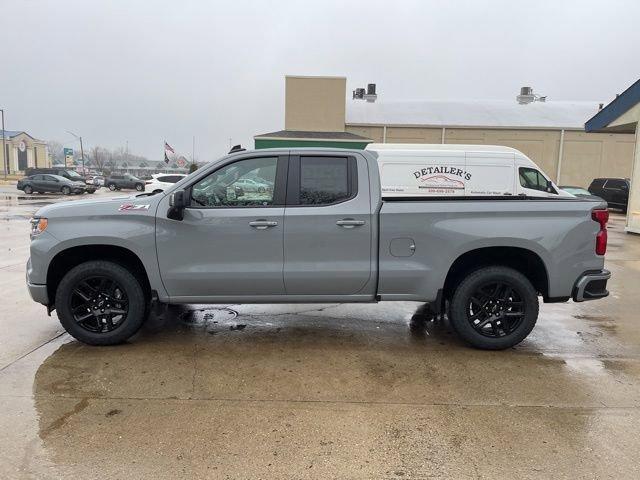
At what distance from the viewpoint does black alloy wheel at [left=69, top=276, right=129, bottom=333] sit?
4.79 metres

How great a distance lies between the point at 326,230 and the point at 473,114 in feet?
115

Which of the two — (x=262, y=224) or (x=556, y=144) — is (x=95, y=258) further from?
(x=556, y=144)

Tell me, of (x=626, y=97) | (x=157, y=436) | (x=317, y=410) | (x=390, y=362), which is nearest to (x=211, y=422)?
(x=157, y=436)

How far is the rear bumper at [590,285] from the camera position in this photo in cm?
472

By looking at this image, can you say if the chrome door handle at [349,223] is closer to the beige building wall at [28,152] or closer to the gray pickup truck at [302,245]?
the gray pickup truck at [302,245]

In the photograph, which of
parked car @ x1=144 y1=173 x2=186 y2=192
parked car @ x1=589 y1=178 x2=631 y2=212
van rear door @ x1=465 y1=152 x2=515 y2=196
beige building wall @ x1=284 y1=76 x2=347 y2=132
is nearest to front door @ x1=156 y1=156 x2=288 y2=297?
van rear door @ x1=465 y1=152 x2=515 y2=196

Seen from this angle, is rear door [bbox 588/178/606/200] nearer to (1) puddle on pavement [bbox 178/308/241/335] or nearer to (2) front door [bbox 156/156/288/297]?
(1) puddle on pavement [bbox 178/308/241/335]

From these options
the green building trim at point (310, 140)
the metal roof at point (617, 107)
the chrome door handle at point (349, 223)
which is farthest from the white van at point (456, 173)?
the green building trim at point (310, 140)

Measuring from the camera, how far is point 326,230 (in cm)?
464

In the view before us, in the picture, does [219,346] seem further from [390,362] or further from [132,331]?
[390,362]

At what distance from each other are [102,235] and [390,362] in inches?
117

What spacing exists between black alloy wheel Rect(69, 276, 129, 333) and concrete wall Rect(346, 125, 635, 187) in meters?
31.4

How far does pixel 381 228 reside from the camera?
4.65m

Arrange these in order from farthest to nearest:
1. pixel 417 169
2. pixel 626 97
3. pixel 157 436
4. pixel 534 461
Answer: pixel 626 97 < pixel 417 169 < pixel 157 436 < pixel 534 461
